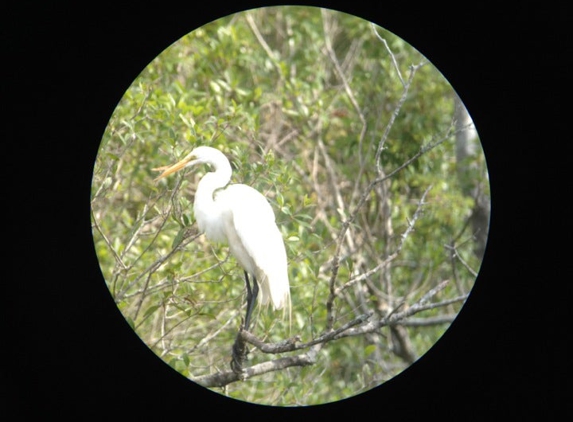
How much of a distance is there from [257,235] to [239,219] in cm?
8

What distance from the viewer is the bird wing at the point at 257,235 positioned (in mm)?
3148

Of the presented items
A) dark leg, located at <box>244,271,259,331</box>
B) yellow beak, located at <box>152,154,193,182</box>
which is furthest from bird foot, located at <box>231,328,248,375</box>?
yellow beak, located at <box>152,154,193,182</box>

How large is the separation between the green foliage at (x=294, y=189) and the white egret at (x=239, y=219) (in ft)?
0.19

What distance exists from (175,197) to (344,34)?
1.59 meters

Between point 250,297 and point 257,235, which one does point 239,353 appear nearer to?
point 250,297

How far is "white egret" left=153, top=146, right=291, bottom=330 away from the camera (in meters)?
3.09

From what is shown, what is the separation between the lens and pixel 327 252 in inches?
143

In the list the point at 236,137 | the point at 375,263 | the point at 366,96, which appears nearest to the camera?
the point at 236,137

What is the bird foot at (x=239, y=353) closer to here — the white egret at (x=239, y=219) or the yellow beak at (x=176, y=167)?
the white egret at (x=239, y=219)

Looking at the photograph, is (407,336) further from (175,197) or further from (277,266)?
(175,197)

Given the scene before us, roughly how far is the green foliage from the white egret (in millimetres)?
58

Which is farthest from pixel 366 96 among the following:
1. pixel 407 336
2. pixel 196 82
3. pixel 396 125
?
pixel 407 336

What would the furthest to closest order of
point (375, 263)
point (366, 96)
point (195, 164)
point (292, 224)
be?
point (366, 96) → point (375, 263) → point (292, 224) → point (195, 164)

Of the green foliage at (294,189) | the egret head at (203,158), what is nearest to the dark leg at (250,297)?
the green foliage at (294,189)
